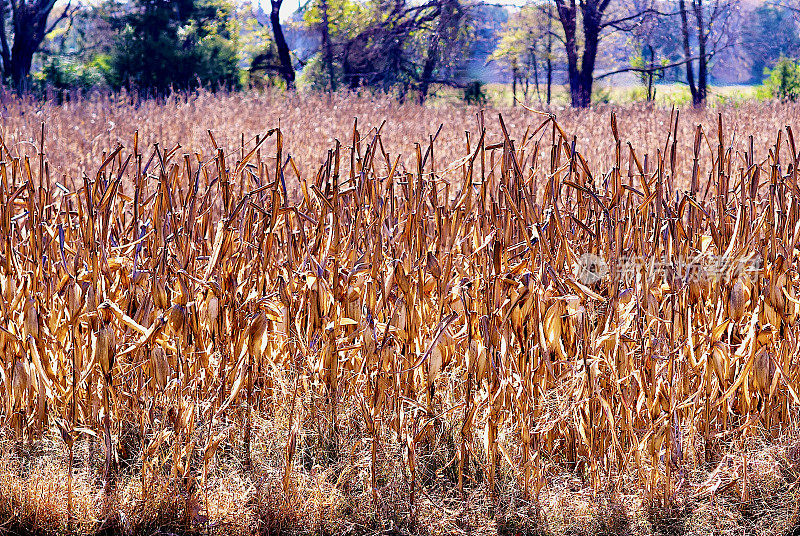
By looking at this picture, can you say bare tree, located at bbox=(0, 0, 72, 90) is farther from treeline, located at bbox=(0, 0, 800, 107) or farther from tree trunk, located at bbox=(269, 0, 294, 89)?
tree trunk, located at bbox=(269, 0, 294, 89)

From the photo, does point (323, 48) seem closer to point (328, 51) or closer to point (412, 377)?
point (328, 51)

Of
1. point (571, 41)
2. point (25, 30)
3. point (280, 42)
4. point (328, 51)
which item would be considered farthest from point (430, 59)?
point (25, 30)

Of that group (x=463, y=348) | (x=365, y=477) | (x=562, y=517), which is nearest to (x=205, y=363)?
(x=365, y=477)

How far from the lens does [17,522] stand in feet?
5.78

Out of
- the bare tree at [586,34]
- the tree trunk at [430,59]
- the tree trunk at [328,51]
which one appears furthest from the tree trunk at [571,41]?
the tree trunk at [328,51]

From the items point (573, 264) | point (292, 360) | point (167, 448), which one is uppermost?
point (573, 264)

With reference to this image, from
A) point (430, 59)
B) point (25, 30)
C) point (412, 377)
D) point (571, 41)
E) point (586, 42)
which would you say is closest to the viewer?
point (412, 377)

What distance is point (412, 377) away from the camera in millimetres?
1949

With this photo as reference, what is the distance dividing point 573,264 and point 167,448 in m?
1.12

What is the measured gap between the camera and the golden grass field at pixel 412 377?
176 cm

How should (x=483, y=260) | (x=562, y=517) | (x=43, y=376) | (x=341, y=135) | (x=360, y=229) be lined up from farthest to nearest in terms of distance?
(x=341, y=135), (x=360, y=229), (x=483, y=260), (x=43, y=376), (x=562, y=517)

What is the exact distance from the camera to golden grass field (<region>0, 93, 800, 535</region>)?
176 centimetres

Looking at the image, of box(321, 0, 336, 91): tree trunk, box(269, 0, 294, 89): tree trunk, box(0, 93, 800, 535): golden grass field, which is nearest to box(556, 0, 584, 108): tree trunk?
box(321, 0, 336, 91): tree trunk

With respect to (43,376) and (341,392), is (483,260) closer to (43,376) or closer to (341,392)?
(341,392)
